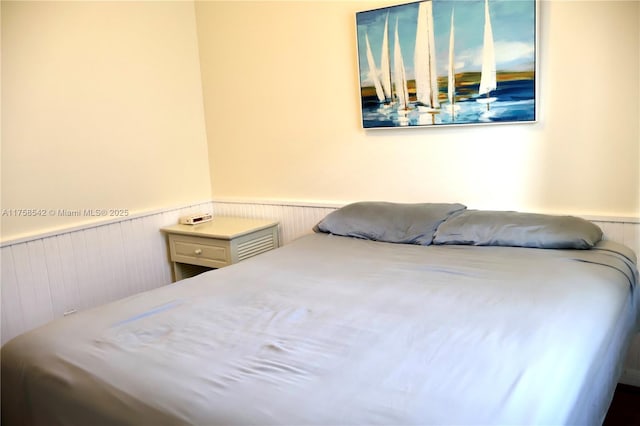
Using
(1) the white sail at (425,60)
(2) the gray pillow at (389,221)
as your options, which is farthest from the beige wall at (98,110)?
(1) the white sail at (425,60)

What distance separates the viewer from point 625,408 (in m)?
2.19

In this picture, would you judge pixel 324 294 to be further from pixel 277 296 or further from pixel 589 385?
pixel 589 385

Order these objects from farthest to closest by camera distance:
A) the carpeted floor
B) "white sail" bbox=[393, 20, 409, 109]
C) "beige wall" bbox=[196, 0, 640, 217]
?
"white sail" bbox=[393, 20, 409, 109], "beige wall" bbox=[196, 0, 640, 217], the carpeted floor

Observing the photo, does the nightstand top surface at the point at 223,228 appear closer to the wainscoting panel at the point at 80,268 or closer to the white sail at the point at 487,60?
the wainscoting panel at the point at 80,268

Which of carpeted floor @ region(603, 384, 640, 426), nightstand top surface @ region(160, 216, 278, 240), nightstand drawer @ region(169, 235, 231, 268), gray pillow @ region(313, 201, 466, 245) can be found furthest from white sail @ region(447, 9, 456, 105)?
carpeted floor @ region(603, 384, 640, 426)

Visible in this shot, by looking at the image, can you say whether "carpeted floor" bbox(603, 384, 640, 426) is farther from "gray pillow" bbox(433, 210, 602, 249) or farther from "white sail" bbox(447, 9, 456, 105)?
"white sail" bbox(447, 9, 456, 105)

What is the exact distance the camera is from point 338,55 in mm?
2951

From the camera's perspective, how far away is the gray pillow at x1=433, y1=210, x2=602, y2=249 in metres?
2.15

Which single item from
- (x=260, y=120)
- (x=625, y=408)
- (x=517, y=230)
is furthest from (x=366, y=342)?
(x=260, y=120)

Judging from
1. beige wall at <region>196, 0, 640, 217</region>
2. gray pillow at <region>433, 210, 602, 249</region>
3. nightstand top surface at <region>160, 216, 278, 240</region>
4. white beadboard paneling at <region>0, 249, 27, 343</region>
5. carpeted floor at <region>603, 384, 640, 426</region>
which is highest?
beige wall at <region>196, 0, 640, 217</region>

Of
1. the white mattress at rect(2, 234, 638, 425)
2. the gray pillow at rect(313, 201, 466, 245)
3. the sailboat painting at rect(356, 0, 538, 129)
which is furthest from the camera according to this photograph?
the gray pillow at rect(313, 201, 466, 245)

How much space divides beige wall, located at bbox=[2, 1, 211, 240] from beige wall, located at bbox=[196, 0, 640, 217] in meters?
0.22

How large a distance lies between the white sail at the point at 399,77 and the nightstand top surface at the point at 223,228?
45.3 inches

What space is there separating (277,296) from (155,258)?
1.63 m
